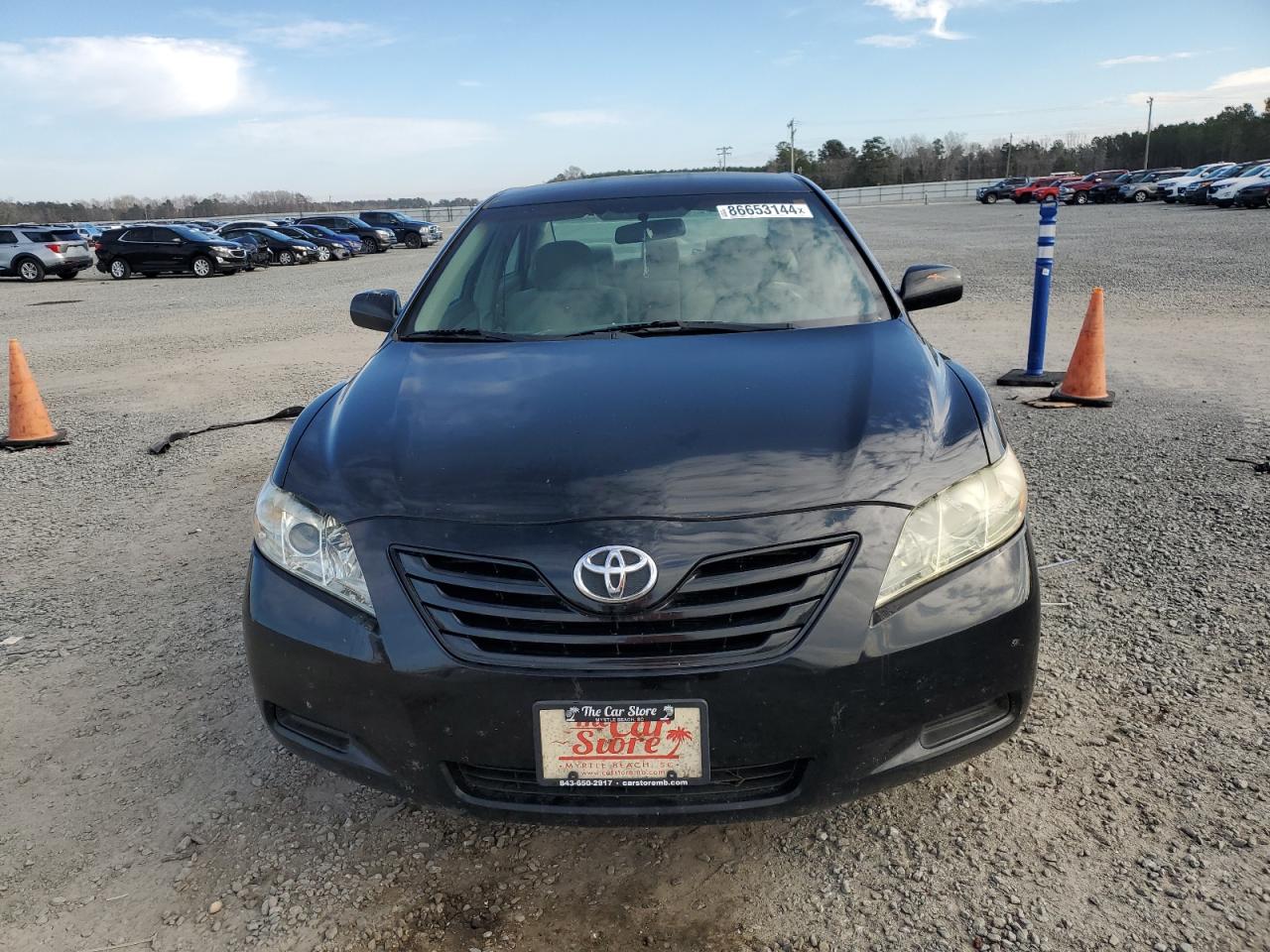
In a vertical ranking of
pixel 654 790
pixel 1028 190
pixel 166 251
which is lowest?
pixel 654 790

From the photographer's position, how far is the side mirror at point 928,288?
11.2 ft

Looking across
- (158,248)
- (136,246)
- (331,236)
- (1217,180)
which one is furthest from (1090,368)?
(1217,180)

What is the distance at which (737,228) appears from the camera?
3367 mm

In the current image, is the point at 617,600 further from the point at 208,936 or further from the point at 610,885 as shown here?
the point at 208,936

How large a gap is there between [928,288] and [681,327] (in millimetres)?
1091

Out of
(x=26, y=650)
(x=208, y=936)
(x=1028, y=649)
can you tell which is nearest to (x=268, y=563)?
(x=208, y=936)

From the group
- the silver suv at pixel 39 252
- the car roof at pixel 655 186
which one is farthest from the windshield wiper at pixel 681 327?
the silver suv at pixel 39 252

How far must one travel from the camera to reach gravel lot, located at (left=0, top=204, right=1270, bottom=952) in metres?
2.06

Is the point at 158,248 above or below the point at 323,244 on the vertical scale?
above

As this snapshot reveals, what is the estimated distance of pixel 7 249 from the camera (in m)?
26.6

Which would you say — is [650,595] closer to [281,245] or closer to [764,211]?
[764,211]

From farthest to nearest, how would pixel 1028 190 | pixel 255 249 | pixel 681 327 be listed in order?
pixel 1028 190 < pixel 255 249 < pixel 681 327

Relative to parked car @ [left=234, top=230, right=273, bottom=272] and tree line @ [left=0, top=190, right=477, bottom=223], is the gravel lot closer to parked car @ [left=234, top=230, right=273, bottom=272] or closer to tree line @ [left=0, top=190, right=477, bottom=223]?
parked car @ [left=234, top=230, right=273, bottom=272]

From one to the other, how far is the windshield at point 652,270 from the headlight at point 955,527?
0.95 metres
